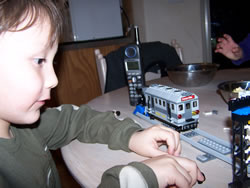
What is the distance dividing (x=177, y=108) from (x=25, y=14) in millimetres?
397

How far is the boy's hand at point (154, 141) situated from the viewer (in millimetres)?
505

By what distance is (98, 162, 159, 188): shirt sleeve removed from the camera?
39 centimetres

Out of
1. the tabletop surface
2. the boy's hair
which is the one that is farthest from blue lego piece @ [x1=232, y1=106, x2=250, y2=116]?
the boy's hair

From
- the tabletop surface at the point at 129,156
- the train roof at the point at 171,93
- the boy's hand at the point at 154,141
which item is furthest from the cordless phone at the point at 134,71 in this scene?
the boy's hand at the point at 154,141

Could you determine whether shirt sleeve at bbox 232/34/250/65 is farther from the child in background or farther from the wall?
the wall

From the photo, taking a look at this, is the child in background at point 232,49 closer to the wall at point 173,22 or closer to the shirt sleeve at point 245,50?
the shirt sleeve at point 245,50

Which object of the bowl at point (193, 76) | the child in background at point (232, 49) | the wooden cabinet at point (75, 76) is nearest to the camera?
the bowl at point (193, 76)

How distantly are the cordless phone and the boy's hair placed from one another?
0.38 meters

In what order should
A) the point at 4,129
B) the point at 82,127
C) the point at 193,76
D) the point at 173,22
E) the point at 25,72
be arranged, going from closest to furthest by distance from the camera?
the point at 25,72, the point at 4,129, the point at 82,127, the point at 193,76, the point at 173,22

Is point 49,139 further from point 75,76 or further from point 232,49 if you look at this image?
point 75,76

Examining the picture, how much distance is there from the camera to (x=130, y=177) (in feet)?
1.28

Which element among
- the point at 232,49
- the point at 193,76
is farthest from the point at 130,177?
the point at 232,49

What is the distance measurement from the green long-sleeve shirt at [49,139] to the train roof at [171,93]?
110 millimetres

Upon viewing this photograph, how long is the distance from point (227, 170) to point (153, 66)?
121cm
